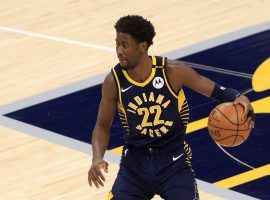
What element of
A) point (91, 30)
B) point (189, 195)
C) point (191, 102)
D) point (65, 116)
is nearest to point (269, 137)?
point (191, 102)

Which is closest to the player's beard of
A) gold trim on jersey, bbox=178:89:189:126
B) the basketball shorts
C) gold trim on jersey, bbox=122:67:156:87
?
gold trim on jersey, bbox=122:67:156:87

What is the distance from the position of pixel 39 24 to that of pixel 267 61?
4089 millimetres

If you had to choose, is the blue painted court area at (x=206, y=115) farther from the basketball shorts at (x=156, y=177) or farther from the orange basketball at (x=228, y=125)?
the basketball shorts at (x=156, y=177)

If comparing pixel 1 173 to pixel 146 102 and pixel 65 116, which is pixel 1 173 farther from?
pixel 146 102

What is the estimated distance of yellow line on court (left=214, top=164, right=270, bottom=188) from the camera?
34.1 ft

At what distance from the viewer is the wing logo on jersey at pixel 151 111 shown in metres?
8.02

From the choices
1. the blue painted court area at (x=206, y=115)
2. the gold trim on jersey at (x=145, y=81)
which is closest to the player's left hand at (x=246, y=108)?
the gold trim on jersey at (x=145, y=81)

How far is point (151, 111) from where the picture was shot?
316 inches

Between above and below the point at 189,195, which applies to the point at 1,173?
below

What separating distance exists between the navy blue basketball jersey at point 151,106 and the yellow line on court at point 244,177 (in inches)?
95.6

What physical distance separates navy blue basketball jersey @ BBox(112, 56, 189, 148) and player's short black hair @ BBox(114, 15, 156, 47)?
296mm

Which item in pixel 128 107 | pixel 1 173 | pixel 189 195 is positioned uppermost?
pixel 128 107

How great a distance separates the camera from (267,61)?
13.6m

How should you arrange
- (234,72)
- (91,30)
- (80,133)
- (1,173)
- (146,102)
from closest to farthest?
(146,102) → (1,173) → (80,133) → (234,72) → (91,30)
